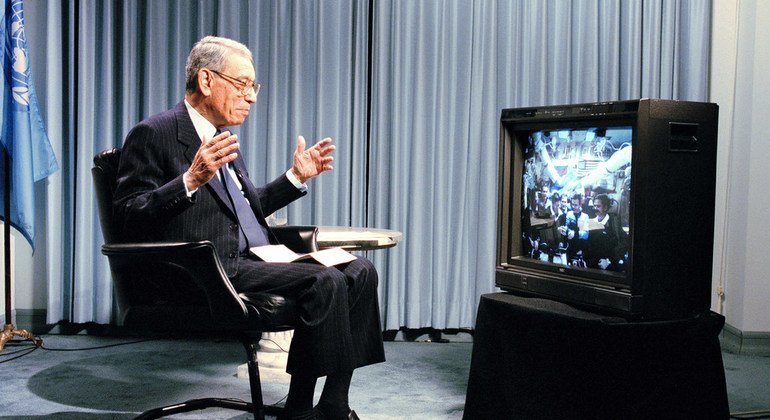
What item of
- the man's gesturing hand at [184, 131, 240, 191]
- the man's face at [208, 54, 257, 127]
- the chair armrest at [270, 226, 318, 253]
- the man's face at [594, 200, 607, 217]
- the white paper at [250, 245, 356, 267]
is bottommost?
the white paper at [250, 245, 356, 267]

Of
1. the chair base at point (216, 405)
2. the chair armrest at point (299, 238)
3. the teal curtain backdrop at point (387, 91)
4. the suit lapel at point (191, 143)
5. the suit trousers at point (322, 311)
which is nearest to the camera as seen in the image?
the suit trousers at point (322, 311)

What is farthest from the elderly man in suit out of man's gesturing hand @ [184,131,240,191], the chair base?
the chair base

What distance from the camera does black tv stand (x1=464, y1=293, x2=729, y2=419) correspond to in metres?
2.26

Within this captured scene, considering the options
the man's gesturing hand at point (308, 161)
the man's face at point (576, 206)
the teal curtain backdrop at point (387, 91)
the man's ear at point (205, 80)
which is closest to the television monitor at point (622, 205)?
the man's face at point (576, 206)

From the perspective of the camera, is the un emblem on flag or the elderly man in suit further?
the un emblem on flag

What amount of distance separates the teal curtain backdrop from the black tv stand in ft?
6.60

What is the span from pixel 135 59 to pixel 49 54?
41 cm

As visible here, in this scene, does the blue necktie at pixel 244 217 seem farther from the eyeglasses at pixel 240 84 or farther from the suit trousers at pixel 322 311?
the eyeglasses at pixel 240 84

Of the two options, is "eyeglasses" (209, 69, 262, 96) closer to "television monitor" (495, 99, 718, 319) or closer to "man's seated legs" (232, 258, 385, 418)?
"man's seated legs" (232, 258, 385, 418)

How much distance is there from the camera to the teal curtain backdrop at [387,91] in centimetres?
431

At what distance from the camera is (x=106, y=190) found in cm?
268

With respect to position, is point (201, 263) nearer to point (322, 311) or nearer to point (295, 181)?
point (322, 311)

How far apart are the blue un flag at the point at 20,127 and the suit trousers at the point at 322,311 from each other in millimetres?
1756

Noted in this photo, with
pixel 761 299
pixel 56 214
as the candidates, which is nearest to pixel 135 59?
pixel 56 214
